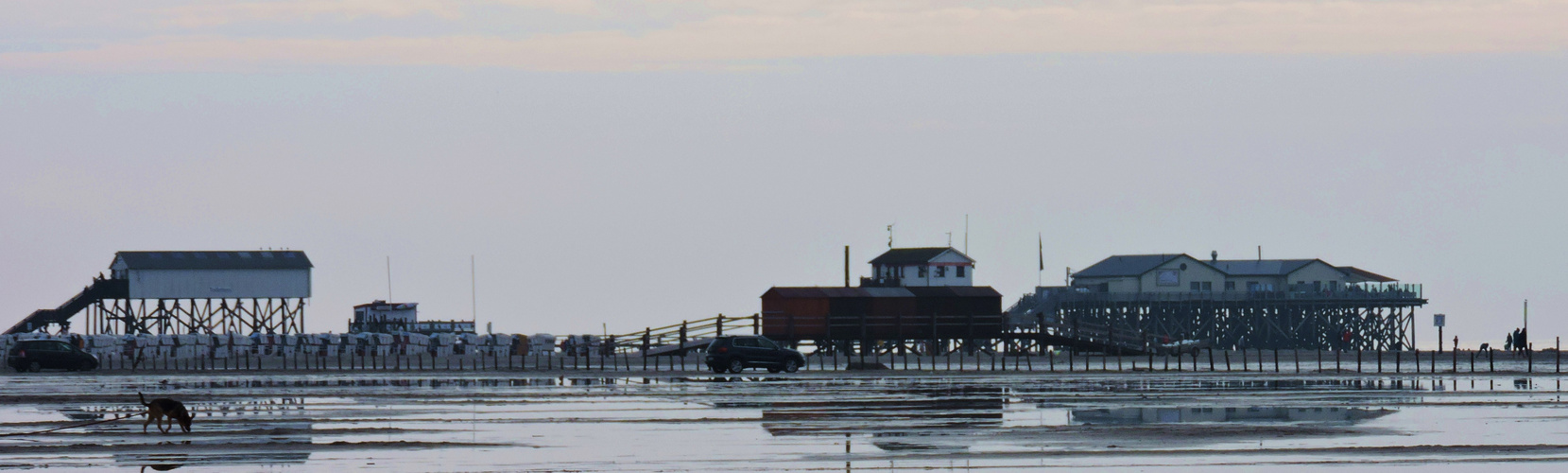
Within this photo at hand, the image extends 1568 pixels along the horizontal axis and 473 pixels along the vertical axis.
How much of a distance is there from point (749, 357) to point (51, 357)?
22.7 metres

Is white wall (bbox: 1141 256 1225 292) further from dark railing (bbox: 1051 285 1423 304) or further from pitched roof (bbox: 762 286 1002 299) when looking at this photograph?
pitched roof (bbox: 762 286 1002 299)

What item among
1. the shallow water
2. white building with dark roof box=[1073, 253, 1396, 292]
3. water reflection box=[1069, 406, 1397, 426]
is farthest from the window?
water reflection box=[1069, 406, 1397, 426]

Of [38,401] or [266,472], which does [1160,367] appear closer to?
[38,401]

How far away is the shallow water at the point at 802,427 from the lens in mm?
25500

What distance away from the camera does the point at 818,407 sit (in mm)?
37281

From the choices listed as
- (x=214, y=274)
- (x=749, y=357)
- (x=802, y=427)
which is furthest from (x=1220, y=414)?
(x=214, y=274)

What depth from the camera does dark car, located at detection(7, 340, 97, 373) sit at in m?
66.2

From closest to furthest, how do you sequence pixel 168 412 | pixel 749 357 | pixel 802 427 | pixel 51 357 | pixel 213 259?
pixel 168 412 < pixel 802 427 < pixel 749 357 < pixel 51 357 < pixel 213 259

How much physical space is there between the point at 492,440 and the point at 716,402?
36.3 ft

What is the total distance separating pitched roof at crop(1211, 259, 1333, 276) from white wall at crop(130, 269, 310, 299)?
58699mm

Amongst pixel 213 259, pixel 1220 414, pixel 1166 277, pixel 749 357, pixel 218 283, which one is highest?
pixel 213 259

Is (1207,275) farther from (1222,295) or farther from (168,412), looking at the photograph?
(168,412)

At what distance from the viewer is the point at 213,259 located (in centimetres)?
11412

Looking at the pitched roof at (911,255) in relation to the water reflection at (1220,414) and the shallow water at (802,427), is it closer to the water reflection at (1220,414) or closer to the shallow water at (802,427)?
the shallow water at (802,427)
